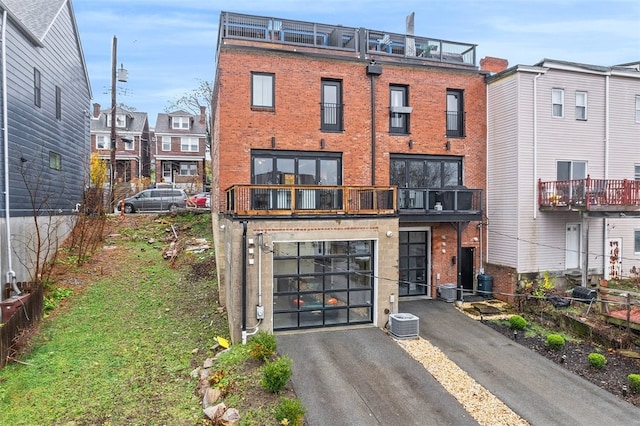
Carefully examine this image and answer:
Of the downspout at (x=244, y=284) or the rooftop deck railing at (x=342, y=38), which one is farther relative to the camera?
the rooftop deck railing at (x=342, y=38)

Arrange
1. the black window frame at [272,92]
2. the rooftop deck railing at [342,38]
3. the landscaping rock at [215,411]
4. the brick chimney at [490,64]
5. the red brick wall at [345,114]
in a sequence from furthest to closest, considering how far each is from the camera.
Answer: the brick chimney at [490,64] < the rooftop deck railing at [342,38] < the black window frame at [272,92] < the red brick wall at [345,114] < the landscaping rock at [215,411]

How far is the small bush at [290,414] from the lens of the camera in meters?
7.30

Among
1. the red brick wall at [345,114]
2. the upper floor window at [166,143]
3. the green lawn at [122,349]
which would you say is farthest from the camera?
the upper floor window at [166,143]

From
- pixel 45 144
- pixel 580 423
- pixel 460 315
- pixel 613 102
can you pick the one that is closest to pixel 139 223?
pixel 45 144

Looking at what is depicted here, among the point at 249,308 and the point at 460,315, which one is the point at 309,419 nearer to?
the point at 249,308

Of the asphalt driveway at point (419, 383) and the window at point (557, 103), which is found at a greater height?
the window at point (557, 103)

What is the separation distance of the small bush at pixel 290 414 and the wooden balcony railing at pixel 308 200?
18.6 ft

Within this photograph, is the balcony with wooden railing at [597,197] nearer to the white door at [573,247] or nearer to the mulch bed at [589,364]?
the white door at [573,247]

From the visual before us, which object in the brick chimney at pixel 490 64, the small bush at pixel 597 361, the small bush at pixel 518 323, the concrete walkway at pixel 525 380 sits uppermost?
the brick chimney at pixel 490 64

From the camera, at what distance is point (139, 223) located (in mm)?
22219

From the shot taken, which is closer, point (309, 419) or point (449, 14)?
point (309, 419)

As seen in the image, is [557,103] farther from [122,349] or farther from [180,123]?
[180,123]

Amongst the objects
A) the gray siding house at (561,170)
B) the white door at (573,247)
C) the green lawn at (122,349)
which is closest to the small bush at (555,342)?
the gray siding house at (561,170)

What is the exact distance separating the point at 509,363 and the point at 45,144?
18331 millimetres
